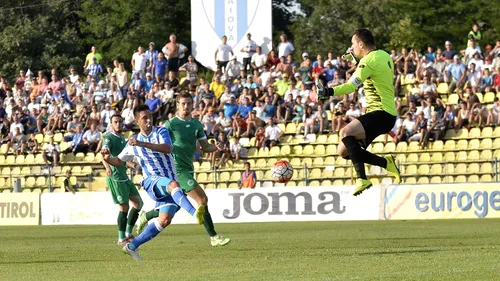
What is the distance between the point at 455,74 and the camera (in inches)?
1233

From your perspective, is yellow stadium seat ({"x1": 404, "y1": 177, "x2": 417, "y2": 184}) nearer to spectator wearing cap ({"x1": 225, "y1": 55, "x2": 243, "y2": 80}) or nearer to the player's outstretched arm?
spectator wearing cap ({"x1": 225, "y1": 55, "x2": 243, "y2": 80})

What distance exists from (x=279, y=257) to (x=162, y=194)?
1.70 metres

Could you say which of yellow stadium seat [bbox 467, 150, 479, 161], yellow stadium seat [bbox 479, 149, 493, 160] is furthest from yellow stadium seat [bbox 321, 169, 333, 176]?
yellow stadium seat [bbox 479, 149, 493, 160]

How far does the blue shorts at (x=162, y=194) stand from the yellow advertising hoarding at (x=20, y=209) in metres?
17.8

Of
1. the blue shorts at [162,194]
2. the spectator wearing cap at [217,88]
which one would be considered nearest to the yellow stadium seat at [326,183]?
the spectator wearing cap at [217,88]

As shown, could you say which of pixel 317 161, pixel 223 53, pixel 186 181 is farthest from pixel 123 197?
pixel 223 53

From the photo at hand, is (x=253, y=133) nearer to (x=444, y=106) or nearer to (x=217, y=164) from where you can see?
(x=217, y=164)

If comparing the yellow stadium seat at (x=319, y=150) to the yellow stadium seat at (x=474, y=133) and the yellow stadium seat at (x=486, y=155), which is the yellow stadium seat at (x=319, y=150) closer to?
the yellow stadium seat at (x=474, y=133)

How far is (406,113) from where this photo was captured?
30.4m

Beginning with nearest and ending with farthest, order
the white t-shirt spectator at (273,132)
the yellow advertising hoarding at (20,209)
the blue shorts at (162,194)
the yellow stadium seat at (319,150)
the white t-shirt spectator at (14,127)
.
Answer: the blue shorts at (162,194) < the yellow advertising hoarding at (20,209) < the yellow stadium seat at (319,150) < the white t-shirt spectator at (273,132) < the white t-shirt spectator at (14,127)

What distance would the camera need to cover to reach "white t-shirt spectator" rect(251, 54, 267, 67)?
3462cm

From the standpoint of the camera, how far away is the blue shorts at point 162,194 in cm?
1395

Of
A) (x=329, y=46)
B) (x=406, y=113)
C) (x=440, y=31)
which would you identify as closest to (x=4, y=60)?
(x=329, y=46)

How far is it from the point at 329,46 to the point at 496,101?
25365mm
